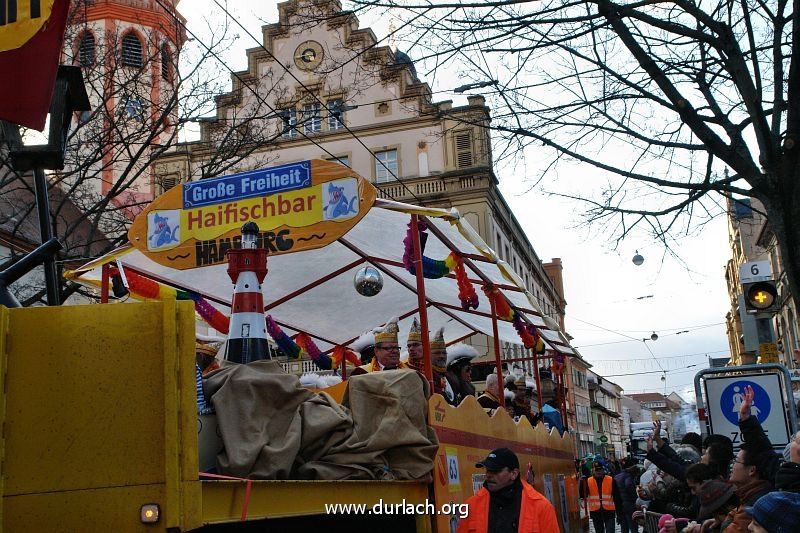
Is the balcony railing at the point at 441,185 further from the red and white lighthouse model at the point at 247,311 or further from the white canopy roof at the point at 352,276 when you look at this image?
Result: the red and white lighthouse model at the point at 247,311

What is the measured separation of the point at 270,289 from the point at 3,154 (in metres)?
7.69

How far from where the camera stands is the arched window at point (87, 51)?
1570cm

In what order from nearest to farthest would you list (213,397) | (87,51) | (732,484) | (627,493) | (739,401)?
(213,397), (732,484), (739,401), (87,51), (627,493)

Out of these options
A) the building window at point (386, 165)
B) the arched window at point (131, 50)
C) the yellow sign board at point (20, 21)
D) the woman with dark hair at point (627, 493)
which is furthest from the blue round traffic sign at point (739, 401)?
the building window at point (386, 165)

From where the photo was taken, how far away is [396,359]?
7.88 m

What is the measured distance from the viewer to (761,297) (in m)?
9.45

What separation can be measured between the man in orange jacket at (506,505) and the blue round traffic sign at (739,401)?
10.8 feet

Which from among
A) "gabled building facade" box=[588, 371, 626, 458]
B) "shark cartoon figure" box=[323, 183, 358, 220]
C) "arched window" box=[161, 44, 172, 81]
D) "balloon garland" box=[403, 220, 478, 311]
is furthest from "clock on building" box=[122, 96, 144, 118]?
"gabled building facade" box=[588, 371, 626, 458]

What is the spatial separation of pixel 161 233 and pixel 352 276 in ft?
13.5

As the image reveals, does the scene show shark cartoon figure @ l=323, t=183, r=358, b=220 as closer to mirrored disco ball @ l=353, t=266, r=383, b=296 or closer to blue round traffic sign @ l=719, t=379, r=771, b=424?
mirrored disco ball @ l=353, t=266, r=383, b=296

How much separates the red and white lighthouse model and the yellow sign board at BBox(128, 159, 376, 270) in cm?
149

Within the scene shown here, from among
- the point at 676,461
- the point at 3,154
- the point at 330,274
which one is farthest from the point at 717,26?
the point at 3,154

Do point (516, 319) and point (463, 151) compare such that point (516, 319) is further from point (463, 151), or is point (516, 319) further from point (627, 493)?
point (463, 151)

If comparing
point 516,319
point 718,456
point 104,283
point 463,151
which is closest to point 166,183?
point 516,319
